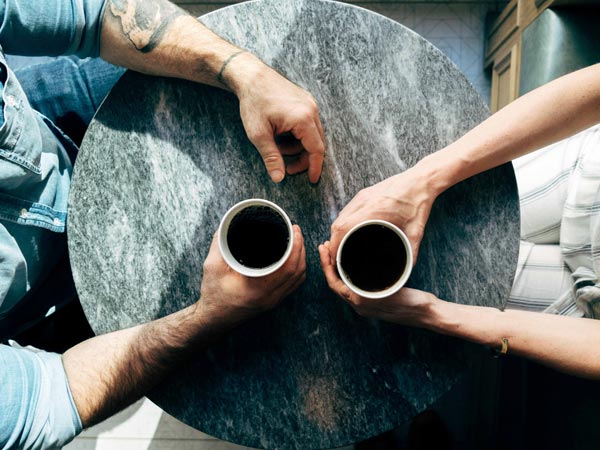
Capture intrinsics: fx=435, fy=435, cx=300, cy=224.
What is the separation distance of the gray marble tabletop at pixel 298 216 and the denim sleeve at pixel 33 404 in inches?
4.5

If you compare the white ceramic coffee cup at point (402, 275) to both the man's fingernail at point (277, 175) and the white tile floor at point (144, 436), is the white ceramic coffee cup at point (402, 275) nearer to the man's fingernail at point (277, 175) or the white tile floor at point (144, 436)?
the man's fingernail at point (277, 175)

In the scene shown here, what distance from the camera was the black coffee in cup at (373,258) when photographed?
2.27 ft

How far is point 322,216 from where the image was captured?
803mm

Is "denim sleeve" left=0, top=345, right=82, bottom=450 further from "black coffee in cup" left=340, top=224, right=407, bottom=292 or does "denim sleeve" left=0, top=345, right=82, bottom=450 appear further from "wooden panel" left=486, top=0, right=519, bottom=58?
"wooden panel" left=486, top=0, right=519, bottom=58

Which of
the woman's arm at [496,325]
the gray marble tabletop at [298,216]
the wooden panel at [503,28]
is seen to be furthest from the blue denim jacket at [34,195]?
the wooden panel at [503,28]

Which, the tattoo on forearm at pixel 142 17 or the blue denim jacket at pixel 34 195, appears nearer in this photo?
the blue denim jacket at pixel 34 195

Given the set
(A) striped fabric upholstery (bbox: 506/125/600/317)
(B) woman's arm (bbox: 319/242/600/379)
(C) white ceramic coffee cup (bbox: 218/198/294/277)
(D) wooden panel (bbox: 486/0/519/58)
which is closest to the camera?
(C) white ceramic coffee cup (bbox: 218/198/294/277)

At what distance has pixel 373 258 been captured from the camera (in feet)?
2.34

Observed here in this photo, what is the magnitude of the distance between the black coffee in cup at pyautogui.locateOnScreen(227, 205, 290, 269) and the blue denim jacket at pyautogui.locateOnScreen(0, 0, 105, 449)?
402 mm

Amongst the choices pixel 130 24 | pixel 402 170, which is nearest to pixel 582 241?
pixel 402 170

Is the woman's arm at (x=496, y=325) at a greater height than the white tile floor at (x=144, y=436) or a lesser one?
greater

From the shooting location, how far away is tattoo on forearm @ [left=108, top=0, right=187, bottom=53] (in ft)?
2.82

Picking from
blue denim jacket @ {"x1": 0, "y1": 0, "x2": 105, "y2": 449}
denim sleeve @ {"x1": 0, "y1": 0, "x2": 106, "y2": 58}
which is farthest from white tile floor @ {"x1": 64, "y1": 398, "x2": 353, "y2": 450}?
denim sleeve @ {"x1": 0, "y1": 0, "x2": 106, "y2": 58}

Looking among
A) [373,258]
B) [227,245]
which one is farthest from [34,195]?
[373,258]
